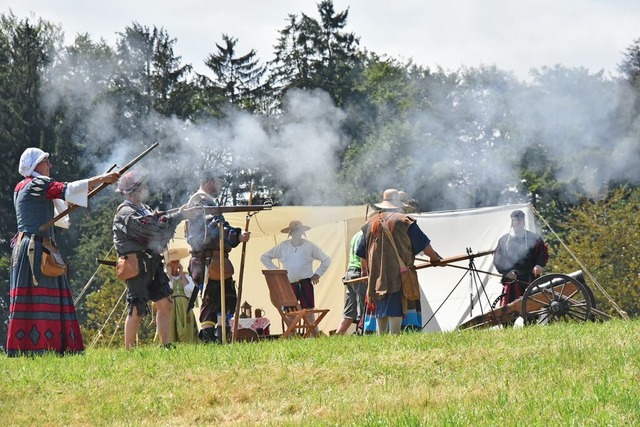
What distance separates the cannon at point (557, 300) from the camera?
33.2 ft

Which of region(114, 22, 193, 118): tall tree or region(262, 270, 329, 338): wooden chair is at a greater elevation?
region(114, 22, 193, 118): tall tree

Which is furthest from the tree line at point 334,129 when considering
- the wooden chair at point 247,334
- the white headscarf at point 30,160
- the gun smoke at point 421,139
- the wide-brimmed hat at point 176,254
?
the white headscarf at point 30,160

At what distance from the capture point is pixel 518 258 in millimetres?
11344

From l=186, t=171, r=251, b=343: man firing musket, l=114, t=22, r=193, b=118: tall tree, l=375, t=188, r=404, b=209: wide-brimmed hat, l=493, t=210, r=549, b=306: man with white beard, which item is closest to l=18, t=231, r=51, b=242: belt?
l=186, t=171, r=251, b=343: man firing musket

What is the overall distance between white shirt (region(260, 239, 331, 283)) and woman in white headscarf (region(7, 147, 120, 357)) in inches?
179

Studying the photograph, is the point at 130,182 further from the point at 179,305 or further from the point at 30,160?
the point at 179,305

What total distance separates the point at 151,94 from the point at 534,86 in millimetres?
6280

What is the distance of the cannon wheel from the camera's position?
10172mm

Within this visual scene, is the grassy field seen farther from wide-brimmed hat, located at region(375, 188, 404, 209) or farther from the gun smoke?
the gun smoke

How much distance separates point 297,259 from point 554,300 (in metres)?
3.69

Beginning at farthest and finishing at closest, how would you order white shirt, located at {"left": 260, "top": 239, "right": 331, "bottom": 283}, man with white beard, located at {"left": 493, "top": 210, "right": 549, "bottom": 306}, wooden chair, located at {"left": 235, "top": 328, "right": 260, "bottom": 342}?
white shirt, located at {"left": 260, "top": 239, "right": 331, "bottom": 283}
wooden chair, located at {"left": 235, "top": 328, "right": 260, "bottom": 342}
man with white beard, located at {"left": 493, "top": 210, "right": 549, "bottom": 306}

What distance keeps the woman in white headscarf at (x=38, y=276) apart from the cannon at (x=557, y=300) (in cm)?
412

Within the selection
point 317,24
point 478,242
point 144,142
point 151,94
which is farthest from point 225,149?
point 317,24

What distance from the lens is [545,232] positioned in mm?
21891
